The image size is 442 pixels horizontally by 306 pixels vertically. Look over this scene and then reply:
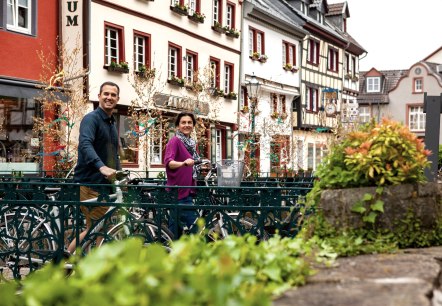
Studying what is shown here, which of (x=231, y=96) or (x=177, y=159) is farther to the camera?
(x=231, y=96)

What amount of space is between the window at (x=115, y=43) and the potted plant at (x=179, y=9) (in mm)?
3484

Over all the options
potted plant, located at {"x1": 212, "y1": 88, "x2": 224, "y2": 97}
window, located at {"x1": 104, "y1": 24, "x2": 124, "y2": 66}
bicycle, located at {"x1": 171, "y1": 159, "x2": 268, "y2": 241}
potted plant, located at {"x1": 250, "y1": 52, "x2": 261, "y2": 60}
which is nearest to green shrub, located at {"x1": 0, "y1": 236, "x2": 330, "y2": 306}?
bicycle, located at {"x1": 171, "y1": 159, "x2": 268, "y2": 241}

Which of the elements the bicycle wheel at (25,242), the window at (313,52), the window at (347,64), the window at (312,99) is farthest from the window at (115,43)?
the window at (347,64)

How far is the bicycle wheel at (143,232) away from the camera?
22.5 ft

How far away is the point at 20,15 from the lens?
67.3 feet

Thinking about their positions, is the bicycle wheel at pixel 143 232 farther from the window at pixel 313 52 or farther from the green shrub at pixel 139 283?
Answer: the window at pixel 313 52

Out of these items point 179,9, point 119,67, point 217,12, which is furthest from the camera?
point 217,12

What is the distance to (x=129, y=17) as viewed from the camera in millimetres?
24766

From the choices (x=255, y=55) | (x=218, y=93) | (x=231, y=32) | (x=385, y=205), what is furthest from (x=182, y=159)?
(x=255, y=55)

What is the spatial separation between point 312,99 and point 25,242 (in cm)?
3608

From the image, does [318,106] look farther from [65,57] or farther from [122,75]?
[65,57]

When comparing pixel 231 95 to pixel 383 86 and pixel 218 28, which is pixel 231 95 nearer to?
pixel 218 28

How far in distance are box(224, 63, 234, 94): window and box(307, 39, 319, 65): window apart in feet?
34.1

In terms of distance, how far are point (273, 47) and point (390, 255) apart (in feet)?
111
